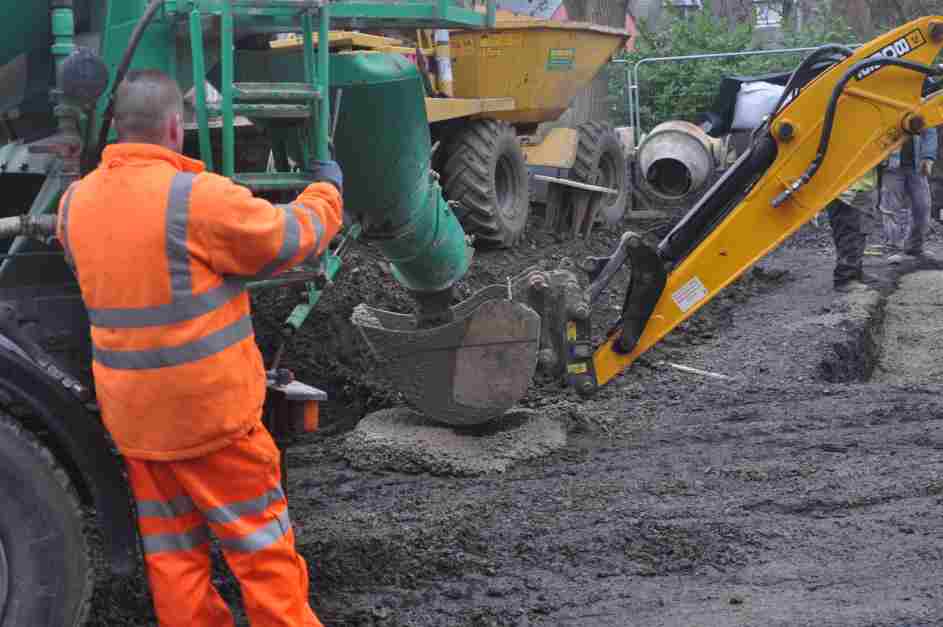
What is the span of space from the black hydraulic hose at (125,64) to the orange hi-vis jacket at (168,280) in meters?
0.32

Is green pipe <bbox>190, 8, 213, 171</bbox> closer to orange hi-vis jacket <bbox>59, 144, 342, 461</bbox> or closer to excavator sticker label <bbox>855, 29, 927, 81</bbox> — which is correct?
orange hi-vis jacket <bbox>59, 144, 342, 461</bbox>

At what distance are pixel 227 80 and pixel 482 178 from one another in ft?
21.4

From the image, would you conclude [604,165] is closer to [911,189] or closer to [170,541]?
[911,189]

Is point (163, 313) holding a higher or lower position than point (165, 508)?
higher

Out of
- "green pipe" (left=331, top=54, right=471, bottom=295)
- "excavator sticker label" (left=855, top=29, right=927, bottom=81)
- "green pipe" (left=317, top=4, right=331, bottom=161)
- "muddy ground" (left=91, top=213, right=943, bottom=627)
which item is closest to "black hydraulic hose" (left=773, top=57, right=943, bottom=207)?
"excavator sticker label" (left=855, top=29, right=927, bottom=81)

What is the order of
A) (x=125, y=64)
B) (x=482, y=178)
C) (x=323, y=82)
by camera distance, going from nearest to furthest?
1. (x=125, y=64)
2. (x=323, y=82)
3. (x=482, y=178)

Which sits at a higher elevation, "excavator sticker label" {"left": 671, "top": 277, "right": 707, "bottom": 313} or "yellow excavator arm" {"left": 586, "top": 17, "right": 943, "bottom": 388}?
"yellow excavator arm" {"left": 586, "top": 17, "right": 943, "bottom": 388}

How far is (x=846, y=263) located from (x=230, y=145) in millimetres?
7186

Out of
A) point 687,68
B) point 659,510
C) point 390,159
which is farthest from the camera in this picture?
point 687,68

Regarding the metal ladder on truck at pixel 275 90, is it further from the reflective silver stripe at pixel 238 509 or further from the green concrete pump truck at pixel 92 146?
the reflective silver stripe at pixel 238 509

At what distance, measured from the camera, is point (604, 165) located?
508 inches

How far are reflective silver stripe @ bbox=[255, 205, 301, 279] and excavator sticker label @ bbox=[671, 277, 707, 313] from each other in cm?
308

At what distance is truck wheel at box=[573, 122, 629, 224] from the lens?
12.1 meters

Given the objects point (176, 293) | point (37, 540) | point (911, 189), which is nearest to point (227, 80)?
point (176, 293)
